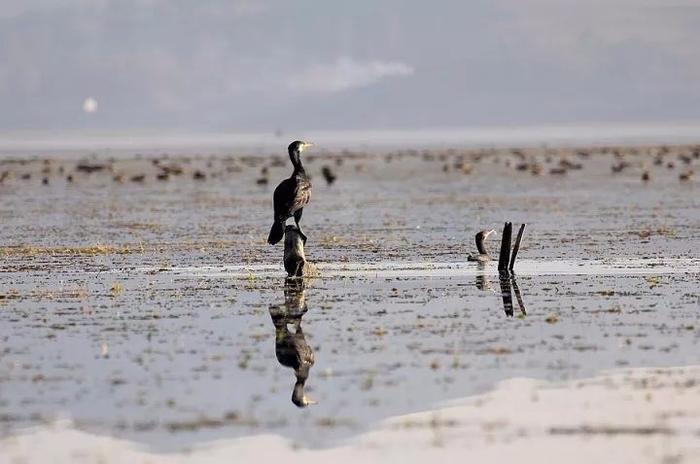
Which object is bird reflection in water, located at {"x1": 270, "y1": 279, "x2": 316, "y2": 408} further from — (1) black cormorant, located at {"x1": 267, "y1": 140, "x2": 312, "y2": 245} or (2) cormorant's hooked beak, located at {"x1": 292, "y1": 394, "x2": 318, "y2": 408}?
(1) black cormorant, located at {"x1": 267, "y1": 140, "x2": 312, "y2": 245}

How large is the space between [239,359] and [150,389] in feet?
6.30

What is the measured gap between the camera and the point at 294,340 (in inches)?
770

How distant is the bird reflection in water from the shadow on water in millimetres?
2868

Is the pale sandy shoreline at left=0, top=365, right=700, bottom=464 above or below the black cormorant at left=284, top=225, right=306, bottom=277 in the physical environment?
below

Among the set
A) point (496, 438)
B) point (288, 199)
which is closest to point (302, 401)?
point (496, 438)

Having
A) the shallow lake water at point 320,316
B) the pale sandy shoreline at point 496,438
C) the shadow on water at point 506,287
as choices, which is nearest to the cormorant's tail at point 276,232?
the shallow lake water at point 320,316

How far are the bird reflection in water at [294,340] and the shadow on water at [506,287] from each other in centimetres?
287

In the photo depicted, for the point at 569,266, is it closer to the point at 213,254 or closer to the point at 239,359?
the point at 213,254

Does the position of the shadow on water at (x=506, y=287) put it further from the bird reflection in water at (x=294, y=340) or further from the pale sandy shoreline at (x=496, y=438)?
the pale sandy shoreline at (x=496, y=438)

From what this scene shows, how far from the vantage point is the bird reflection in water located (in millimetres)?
16641

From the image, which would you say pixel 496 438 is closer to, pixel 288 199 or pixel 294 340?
pixel 294 340

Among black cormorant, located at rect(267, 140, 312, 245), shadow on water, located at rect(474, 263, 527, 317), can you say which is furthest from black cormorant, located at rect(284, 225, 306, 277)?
shadow on water, located at rect(474, 263, 527, 317)

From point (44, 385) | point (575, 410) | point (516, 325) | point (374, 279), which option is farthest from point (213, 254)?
point (575, 410)

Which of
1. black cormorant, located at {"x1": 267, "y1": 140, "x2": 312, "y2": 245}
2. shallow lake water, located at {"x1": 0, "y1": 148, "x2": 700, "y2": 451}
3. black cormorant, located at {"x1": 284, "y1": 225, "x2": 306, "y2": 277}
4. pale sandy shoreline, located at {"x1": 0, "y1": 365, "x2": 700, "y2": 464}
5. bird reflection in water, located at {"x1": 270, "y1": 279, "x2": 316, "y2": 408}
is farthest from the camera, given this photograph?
black cormorant, located at {"x1": 267, "y1": 140, "x2": 312, "y2": 245}
